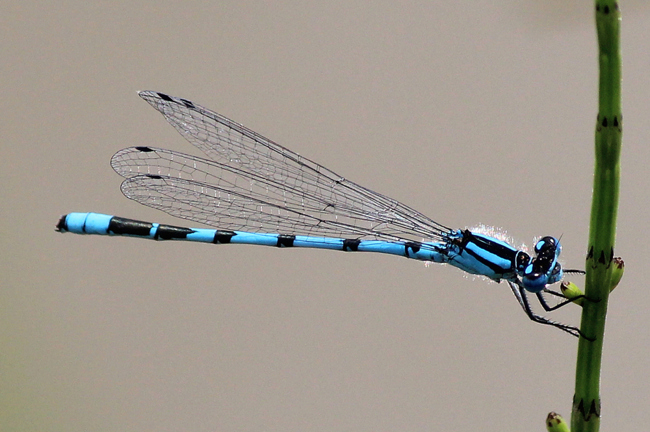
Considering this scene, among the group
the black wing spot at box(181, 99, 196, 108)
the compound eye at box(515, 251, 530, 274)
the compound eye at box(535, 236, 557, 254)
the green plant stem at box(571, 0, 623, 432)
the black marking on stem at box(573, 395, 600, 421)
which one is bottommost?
the black marking on stem at box(573, 395, 600, 421)

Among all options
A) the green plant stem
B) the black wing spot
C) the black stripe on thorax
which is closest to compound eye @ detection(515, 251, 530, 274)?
the black stripe on thorax

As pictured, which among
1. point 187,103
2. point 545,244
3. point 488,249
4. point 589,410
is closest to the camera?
point 589,410

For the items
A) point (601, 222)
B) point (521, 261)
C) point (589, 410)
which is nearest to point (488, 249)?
point (521, 261)

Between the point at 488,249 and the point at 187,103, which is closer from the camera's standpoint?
the point at 488,249

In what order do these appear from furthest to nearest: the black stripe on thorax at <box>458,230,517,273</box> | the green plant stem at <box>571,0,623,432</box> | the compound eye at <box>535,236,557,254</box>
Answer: the black stripe on thorax at <box>458,230,517,273</box> < the compound eye at <box>535,236,557,254</box> < the green plant stem at <box>571,0,623,432</box>

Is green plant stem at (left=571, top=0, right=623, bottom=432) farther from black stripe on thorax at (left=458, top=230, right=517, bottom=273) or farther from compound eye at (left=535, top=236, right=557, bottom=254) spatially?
black stripe on thorax at (left=458, top=230, right=517, bottom=273)

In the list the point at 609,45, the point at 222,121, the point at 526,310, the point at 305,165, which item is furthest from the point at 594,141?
the point at 222,121

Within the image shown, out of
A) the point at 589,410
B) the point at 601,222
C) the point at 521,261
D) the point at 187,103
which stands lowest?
the point at 589,410

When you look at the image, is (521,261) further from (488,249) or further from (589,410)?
(589,410)
